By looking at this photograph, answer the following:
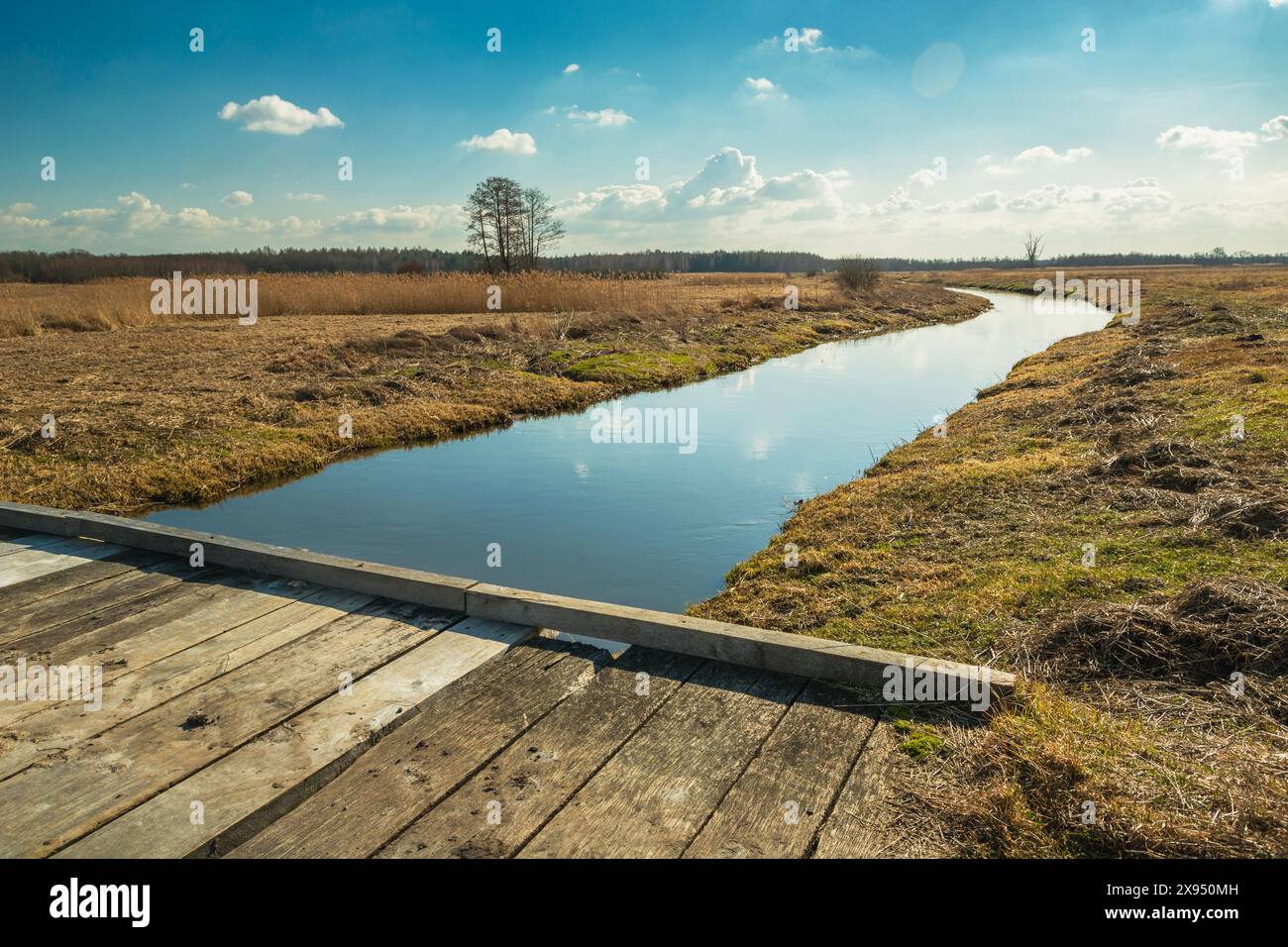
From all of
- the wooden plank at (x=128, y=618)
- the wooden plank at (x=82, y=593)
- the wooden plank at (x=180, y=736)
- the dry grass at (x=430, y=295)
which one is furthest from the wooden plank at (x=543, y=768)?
the dry grass at (x=430, y=295)

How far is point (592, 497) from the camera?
33.9 feet

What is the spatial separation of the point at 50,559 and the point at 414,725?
145 inches

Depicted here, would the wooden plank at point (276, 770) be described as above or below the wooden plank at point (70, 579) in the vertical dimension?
below

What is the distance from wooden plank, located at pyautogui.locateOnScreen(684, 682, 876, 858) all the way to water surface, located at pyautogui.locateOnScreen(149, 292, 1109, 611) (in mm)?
3440

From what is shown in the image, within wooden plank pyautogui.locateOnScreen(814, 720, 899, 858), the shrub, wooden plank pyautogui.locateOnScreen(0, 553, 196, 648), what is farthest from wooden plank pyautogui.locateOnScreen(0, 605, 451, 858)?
the shrub

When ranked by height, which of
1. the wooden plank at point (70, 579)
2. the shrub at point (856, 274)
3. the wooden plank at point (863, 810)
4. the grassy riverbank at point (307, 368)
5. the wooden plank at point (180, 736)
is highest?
the shrub at point (856, 274)

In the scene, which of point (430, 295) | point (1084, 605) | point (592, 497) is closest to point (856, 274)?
point (430, 295)

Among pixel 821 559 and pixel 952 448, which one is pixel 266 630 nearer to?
pixel 821 559

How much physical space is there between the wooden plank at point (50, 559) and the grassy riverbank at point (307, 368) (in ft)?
14.4

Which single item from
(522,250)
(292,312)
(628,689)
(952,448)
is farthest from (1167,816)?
(522,250)

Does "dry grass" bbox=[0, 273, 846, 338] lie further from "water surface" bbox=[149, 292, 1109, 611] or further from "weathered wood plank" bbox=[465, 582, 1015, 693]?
"weathered wood plank" bbox=[465, 582, 1015, 693]

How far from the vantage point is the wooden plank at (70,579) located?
4695 millimetres

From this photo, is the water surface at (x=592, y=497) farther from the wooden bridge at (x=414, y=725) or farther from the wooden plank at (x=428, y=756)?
the wooden plank at (x=428, y=756)
